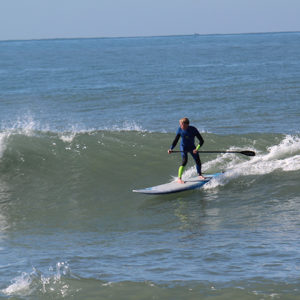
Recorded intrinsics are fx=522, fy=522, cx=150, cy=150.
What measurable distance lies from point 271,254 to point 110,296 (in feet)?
8.57

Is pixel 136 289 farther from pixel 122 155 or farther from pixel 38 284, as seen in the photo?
pixel 122 155

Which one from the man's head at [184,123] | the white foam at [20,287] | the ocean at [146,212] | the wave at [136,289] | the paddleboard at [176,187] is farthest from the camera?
the paddleboard at [176,187]

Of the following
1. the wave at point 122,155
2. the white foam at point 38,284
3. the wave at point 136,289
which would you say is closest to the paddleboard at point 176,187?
the wave at point 122,155

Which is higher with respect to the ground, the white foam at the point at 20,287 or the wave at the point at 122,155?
the wave at the point at 122,155

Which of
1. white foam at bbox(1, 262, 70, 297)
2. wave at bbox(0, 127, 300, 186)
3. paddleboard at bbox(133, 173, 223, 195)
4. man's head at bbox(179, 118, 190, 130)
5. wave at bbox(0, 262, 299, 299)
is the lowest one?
wave at bbox(0, 262, 299, 299)

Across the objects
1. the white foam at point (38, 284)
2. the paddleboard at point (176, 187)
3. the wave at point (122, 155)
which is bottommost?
the white foam at point (38, 284)

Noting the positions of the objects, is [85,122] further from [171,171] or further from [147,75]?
[147,75]

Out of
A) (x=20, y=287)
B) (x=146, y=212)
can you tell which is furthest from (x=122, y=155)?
(x=20, y=287)

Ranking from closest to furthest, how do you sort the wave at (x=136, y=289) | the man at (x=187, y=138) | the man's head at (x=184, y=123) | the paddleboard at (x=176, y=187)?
the wave at (x=136, y=289) < the man's head at (x=184, y=123) < the man at (x=187, y=138) < the paddleboard at (x=176, y=187)

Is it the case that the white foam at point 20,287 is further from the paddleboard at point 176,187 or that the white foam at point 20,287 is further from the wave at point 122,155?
the wave at point 122,155

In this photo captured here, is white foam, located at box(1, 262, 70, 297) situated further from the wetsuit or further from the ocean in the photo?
the wetsuit

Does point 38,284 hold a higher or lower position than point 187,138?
lower

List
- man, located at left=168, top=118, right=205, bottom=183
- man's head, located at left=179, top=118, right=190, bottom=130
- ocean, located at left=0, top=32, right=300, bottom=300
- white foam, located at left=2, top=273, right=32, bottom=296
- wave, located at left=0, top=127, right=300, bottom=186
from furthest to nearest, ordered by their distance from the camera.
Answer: wave, located at left=0, top=127, right=300, bottom=186, man, located at left=168, top=118, right=205, bottom=183, man's head, located at left=179, top=118, right=190, bottom=130, ocean, located at left=0, top=32, right=300, bottom=300, white foam, located at left=2, top=273, right=32, bottom=296

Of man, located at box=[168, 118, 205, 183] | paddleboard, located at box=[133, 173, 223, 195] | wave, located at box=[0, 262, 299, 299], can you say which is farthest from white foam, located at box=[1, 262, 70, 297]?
man, located at box=[168, 118, 205, 183]
